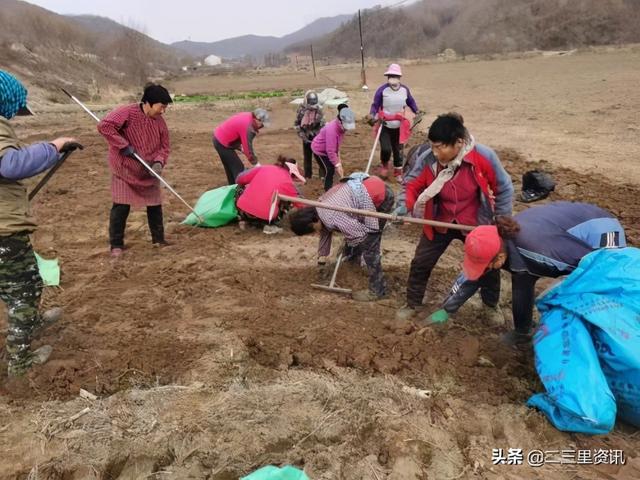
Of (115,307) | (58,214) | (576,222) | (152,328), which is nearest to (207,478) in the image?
(152,328)

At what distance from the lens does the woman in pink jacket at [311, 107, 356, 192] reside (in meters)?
5.63

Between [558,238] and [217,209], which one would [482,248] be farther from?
[217,209]

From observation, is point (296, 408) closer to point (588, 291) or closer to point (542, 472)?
point (542, 472)

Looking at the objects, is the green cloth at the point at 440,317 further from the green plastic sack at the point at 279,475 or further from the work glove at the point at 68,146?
the work glove at the point at 68,146

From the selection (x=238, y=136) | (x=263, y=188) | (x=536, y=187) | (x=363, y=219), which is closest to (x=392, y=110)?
(x=536, y=187)

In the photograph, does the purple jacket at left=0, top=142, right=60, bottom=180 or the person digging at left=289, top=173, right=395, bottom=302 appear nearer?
the purple jacket at left=0, top=142, right=60, bottom=180

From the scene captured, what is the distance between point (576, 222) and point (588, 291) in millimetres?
445

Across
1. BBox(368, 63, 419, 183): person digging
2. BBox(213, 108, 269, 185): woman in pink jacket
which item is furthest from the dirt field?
BBox(368, 63, 419, 183): person digging

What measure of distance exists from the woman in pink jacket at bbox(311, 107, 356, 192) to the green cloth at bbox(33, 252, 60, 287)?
306 cm

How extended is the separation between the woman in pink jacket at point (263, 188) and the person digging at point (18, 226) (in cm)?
234

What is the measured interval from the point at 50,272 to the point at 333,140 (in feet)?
10.8

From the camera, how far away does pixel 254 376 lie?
2.88 meters

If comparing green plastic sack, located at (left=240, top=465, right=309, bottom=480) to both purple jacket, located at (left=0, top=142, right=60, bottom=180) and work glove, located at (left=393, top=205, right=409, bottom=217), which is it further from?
work glove, located at (left=393, top=205, right=409, bottom=217)

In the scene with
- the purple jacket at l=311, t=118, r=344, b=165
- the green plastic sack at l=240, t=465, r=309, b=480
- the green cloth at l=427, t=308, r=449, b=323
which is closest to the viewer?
the green plastic sack at l=240, t=465, r=309, b=480
